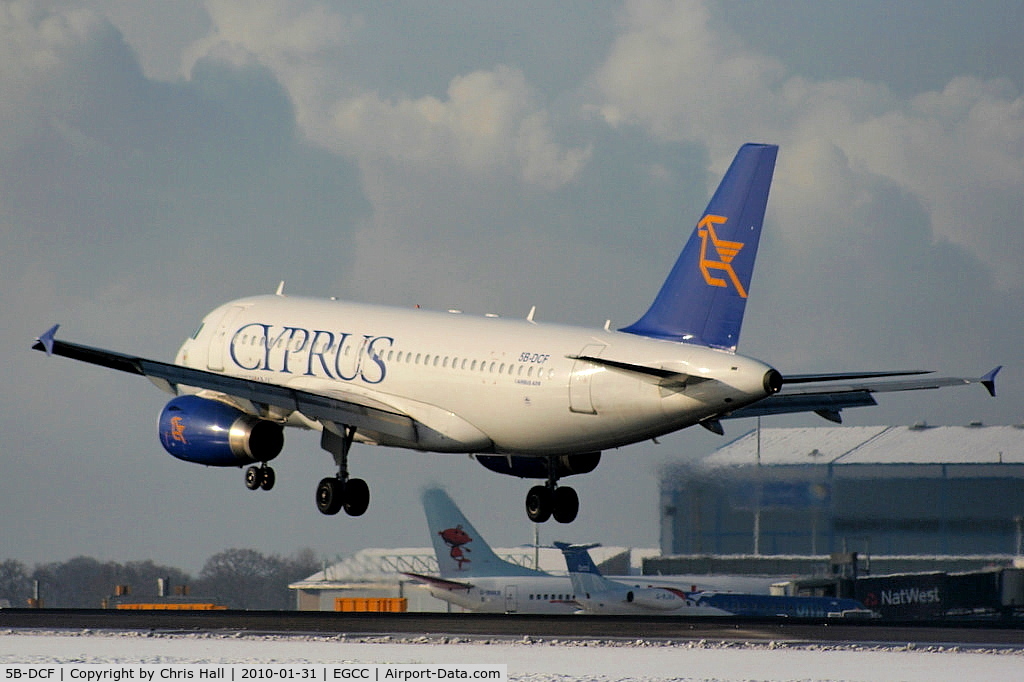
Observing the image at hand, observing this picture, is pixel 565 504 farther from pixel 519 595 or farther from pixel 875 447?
pixel 875 447

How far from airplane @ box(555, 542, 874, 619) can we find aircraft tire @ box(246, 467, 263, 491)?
2639 cm

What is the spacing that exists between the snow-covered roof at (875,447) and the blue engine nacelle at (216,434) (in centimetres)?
2605

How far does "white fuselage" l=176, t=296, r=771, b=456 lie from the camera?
148 feet

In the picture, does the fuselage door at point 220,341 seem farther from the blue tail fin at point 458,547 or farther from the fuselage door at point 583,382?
the blue tail fin at point 458,547

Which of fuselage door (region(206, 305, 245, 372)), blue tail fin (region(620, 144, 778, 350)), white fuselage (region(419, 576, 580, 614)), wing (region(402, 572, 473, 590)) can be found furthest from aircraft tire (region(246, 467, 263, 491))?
wing (region(402, 572, 473, 590))

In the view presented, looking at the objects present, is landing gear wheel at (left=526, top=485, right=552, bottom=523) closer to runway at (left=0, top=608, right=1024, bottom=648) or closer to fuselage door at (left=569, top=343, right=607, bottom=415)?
runway at (left=0, top=608, right=1024, bottom=648)

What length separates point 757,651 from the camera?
47.2 m

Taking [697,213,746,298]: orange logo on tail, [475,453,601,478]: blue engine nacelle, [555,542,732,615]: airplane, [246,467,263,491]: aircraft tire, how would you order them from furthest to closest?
[555,542,732,615]: airplane → [475,453,601,478]: blue engine nacelle → [246,467,263,491]: aircraft tire → [697,213,746,298]: orange logo on tail

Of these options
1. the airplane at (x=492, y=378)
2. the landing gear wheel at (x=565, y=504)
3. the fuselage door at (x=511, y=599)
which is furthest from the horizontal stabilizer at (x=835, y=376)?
the fuselage door at (x=511, y=599)

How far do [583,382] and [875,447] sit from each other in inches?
1904

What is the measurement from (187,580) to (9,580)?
8.92 m

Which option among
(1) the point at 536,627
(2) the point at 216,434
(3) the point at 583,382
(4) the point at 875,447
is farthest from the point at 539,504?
(4) the point at 875,447

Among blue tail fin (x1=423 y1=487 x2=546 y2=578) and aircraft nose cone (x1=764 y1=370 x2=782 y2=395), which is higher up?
aircraft nose cone (x1=764 y1=370 x2=782 y2=395)

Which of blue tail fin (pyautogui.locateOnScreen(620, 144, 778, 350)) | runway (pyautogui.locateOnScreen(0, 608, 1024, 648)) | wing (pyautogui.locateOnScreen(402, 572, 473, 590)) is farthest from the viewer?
wing (pyautogui.locateOnScreen(402, 572, 473, 590))
